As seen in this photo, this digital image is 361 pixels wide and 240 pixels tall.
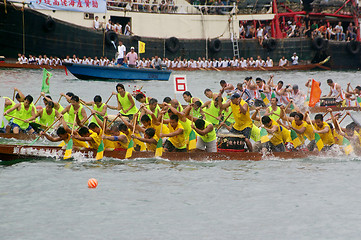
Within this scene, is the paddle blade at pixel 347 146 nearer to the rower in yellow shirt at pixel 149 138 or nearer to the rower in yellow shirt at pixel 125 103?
the rower in yellow shirt at pixel 149 138

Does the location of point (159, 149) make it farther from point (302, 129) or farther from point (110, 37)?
point (110, 37)

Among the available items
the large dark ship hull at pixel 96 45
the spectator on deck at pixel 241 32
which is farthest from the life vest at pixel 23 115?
the spectator on deck at pixel 241 32

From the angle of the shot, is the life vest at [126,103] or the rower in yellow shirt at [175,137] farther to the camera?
A: the life vest at [126,103]

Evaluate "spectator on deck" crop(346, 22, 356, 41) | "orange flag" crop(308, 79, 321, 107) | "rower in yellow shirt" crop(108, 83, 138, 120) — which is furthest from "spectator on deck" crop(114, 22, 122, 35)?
"orange flag" crop(308, 79, 321, 107)

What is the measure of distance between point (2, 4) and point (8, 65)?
3.76 meters

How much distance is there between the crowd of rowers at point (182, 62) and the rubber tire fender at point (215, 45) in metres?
0.77

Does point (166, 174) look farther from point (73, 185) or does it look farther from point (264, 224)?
point (264, 224)

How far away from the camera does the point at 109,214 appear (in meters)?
11.4

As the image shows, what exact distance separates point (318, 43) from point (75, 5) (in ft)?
61.0

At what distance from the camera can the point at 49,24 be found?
37.8 metres

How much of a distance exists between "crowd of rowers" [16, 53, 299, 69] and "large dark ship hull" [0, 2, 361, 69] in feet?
1.66

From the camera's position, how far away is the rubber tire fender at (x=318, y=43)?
45.8m

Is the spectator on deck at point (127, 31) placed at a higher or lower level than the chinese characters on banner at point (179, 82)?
higher

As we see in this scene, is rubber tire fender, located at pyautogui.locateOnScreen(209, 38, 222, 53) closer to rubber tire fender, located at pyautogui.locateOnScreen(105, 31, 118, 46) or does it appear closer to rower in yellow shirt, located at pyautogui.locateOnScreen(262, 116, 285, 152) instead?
rubber tire fender, located at pyautogui.locateOnScreen(105, 31, 118, 46)
